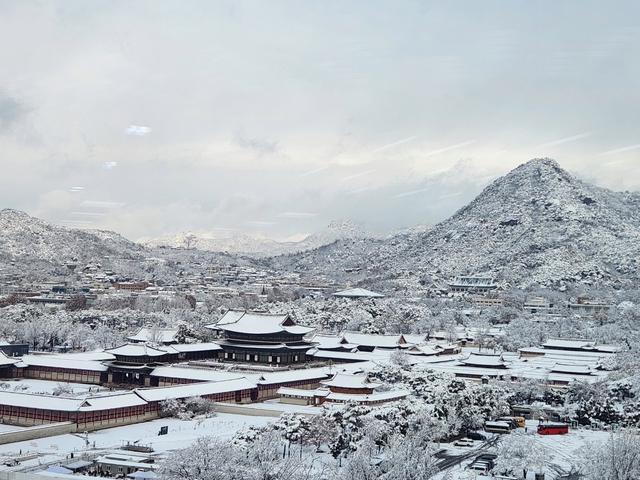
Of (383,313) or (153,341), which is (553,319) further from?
(153,341)

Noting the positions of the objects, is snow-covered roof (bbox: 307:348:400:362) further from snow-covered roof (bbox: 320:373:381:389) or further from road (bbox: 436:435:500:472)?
road (bbox: 436:435:500:472)

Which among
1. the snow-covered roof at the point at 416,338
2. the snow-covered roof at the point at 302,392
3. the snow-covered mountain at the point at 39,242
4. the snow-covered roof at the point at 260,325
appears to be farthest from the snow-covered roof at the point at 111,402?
the snow-covered mountain at the point at 39,242

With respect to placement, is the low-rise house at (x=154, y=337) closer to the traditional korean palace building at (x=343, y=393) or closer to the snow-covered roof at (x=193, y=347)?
the snow-covered roof at (x=193, y=347)

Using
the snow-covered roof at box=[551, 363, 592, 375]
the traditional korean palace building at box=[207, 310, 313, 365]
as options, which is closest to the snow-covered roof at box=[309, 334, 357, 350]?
the traditional korean palace building at box=[207, 310, 313, 365]

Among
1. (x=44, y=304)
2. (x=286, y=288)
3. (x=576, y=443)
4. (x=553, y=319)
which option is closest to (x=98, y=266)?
(x=286, y=288)

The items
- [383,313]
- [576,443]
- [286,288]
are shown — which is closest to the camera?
[576,443]

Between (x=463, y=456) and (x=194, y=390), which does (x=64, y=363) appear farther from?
(x=463, y=456)

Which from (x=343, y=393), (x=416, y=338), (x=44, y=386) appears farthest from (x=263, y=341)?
(x=416, y=338)
